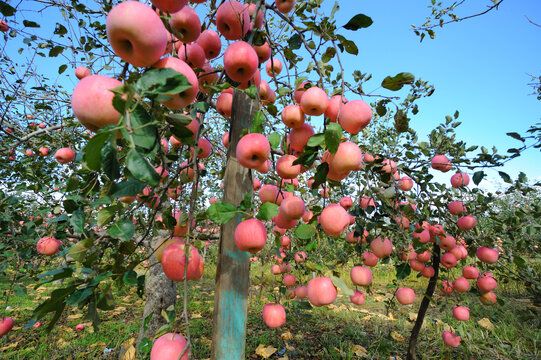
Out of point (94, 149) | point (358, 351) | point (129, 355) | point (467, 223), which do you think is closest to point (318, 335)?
point (358, 351)

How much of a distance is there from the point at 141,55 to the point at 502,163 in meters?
2.39

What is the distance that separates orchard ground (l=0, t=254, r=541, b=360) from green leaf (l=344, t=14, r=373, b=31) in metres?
1.73

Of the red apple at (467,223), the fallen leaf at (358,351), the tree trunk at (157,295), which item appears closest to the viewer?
the red apple at (467,223)

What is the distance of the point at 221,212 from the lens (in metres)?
0.77

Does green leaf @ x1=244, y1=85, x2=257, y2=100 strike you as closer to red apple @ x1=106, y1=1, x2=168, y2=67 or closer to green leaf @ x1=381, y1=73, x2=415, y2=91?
red apple @ x1=106, y1=1, x2=168, y2=67

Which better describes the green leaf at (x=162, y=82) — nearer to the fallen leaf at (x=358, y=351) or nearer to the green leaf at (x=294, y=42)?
the green leaf at (x=294, y=42)

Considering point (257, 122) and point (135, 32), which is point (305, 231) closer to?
point (257, 122)

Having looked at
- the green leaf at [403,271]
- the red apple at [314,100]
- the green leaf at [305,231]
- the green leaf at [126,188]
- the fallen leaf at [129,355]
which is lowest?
the fallen leaf at [129,355]

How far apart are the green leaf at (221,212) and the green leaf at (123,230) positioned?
9.0 inches

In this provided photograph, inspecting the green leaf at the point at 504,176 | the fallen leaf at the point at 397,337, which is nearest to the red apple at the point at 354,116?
the green leaf at the point at 504,176

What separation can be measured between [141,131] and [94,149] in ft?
0.29

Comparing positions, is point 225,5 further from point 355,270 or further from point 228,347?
point 355,270

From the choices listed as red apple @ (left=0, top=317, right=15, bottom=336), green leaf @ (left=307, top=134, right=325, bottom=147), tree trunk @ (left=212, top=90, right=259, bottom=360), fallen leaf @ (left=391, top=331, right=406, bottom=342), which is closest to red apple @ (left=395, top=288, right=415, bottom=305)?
fallen leaf @ (left=391, top=331, right=406, bottom=342)

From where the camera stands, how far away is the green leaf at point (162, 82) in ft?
1.53
